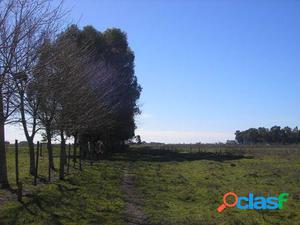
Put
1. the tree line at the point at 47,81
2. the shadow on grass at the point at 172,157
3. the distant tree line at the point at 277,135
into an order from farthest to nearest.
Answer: the distant tree line at the point at 277,135 → the shadow on grass at the point at 172,157 → the tree line at the point at 47,81

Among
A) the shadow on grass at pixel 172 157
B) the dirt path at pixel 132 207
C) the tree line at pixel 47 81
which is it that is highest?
the tree line at pixel 47 81

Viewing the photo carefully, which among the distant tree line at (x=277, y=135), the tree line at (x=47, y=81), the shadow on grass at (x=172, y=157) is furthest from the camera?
the distant tree line at (x=277, y=135)

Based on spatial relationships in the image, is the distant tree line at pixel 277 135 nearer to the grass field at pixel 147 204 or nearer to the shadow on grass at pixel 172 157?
the shadow on grass at pixel 172 157

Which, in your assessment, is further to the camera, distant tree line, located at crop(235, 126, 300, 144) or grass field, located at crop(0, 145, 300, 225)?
distant tree line, located at crop(235, 126, 300, 144)

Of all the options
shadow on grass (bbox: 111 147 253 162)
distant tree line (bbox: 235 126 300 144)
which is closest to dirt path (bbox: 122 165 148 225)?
shadow on grass (bbox: 111 147 253 162)

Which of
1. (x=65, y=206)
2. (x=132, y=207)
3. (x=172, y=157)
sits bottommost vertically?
(x=132, y=207)

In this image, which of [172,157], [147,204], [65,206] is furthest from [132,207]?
[172,157]

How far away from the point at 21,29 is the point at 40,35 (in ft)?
3.33

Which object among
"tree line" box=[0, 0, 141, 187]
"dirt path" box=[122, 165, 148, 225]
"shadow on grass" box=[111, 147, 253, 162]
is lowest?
"dirt path" box=[122, 165, 148, 225]

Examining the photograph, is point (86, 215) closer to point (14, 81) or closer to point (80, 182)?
point (14, 81)

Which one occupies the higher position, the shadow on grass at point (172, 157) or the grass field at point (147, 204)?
the shadow on grass at point (172, 157)

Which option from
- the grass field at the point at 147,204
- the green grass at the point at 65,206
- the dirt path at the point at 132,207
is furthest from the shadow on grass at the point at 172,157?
the green grass at the point at 65,206

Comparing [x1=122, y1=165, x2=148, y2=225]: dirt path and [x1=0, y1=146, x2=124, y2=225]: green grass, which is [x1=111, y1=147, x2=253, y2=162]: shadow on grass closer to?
A: [x1=122, y1=165, x2=148, y2=225]: dirt path

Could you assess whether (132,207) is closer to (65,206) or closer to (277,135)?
(65,206)
